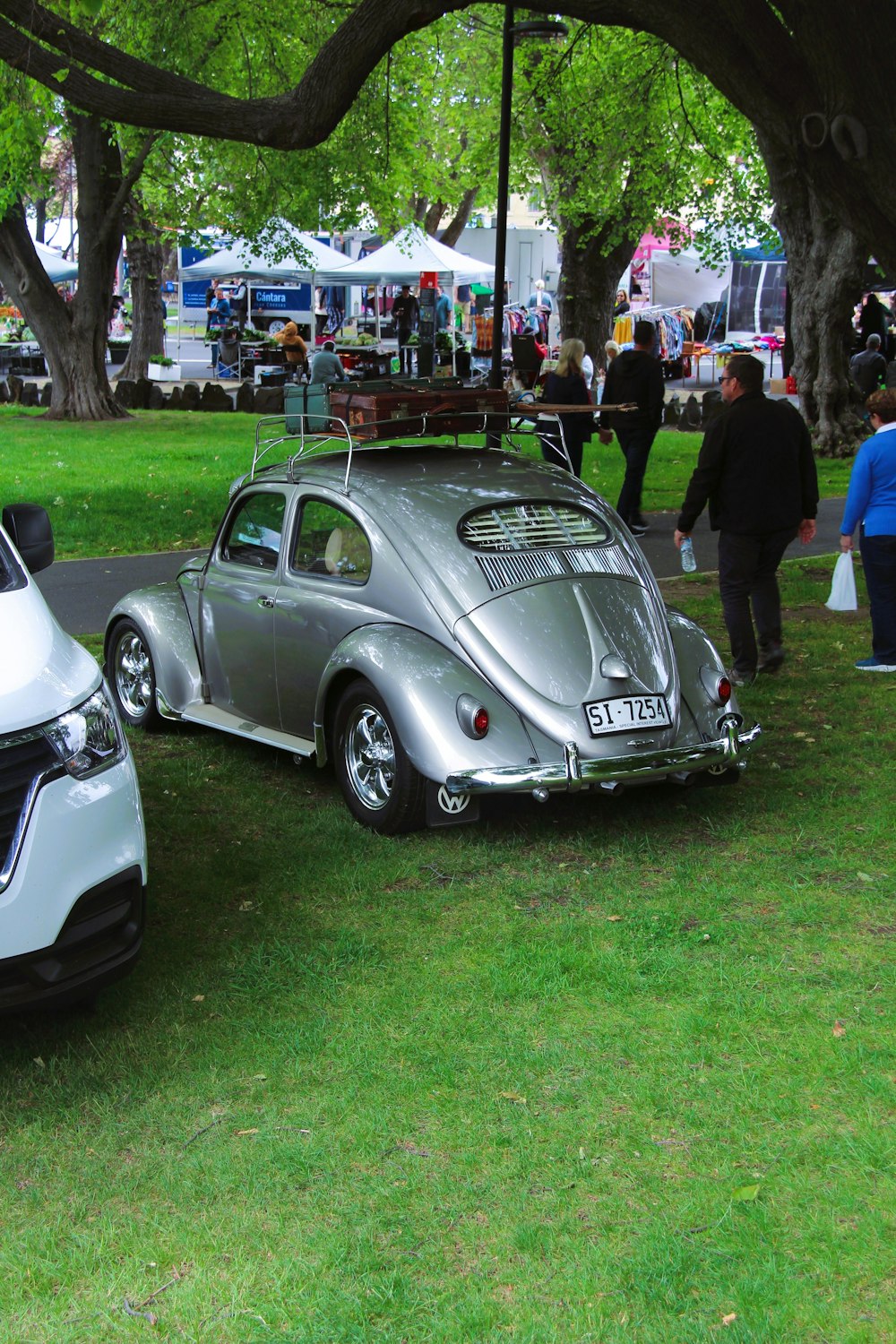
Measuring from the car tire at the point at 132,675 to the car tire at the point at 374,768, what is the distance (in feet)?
5.97

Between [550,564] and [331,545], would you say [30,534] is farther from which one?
[550,564]

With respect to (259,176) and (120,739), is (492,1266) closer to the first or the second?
(120,739)

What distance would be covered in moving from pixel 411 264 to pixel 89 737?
3047 centimetres

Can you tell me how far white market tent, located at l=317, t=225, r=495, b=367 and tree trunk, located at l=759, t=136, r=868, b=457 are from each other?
12527 mm

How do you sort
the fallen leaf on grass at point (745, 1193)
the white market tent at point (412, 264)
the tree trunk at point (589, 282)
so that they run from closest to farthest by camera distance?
the fallen leaf on grass at point (745, 1193)
the tree trunk at point (589, 282)
the white market tent at point (412, 264)

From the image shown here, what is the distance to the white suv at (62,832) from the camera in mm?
4082

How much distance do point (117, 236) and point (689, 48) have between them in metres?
17.8

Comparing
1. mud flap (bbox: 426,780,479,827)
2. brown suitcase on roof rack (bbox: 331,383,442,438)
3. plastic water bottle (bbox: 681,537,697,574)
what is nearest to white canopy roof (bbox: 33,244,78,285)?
plastic water bottle (bbox: 681,537,697,574)

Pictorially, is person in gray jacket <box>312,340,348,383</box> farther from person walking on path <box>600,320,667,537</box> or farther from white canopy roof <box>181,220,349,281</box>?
white canopy roof <box>181,220,349,281</box>

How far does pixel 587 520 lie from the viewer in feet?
23.2

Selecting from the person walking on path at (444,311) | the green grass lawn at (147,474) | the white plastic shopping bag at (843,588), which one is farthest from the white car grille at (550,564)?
the person walking on path at (444,311)

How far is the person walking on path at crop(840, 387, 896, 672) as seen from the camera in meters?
9.04

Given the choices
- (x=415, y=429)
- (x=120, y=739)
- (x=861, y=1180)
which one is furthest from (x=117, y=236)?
(x=861, y=1180)

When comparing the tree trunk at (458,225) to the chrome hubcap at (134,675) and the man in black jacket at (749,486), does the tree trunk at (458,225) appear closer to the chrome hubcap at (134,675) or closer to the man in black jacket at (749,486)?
the man in black jacket at (749,486)
